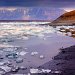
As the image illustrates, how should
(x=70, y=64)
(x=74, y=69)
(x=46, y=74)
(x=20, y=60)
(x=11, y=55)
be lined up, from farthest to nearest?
1. (x=11, y=55)
2. (x=20, y=60)
3. (x=70, y=64)
4. (x=74, y=69)
5. (x=46, y=74)

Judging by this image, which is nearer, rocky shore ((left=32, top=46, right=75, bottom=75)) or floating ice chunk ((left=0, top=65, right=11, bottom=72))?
rocky shore ((left=32, top=46, right=75, bottom=75))

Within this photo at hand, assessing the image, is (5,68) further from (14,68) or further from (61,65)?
(61,65)

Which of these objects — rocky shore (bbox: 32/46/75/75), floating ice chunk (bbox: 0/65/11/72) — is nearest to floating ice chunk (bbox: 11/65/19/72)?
floating ice chunk (bbox: 0/65/11/72)

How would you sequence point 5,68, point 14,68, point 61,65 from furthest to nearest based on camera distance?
point 61,65 → point 14,68 → point 5,68

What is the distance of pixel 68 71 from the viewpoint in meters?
7.51

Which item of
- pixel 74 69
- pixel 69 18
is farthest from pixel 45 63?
pixel 69 18

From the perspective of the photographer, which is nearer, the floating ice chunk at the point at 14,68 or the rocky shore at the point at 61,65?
the rocky shore at the point at 61,65

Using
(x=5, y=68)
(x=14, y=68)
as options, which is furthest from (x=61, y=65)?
(x=5, y=68)

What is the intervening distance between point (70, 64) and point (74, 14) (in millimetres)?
71422

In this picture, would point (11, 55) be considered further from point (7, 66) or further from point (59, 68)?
point (59, 68)

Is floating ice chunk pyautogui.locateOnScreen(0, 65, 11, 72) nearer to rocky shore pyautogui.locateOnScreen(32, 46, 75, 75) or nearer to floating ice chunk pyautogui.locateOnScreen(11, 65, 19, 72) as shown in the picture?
floating ice chunk pyautogui.locateOnScreen(11, 65, 19, 72)

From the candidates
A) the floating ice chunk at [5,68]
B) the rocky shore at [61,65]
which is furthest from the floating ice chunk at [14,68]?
the rocky shore at [61,65]

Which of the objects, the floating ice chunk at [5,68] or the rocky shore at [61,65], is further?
the floating ice chunk at [5,68]

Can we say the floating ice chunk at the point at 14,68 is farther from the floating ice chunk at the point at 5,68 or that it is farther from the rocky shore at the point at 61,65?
the rocky shore at the point at 61,65
